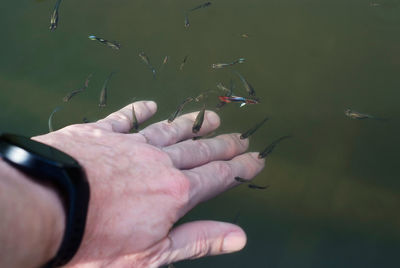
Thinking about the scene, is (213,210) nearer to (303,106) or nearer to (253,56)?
(303,106)

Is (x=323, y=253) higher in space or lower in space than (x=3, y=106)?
lower

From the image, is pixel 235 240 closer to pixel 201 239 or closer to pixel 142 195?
pixel 201 239

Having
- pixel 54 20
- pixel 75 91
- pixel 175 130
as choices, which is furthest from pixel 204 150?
pixel 54 20

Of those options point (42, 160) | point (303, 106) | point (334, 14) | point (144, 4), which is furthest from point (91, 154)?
point (334, 14)

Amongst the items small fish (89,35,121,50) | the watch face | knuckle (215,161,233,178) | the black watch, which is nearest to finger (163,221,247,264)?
knuckle (215,161,233,178)

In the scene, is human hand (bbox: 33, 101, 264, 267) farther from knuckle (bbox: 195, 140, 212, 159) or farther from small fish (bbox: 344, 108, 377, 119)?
small fish (bbox: 344, 108, 377, 119)

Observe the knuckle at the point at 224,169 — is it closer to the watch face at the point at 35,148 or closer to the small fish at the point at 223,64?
the watch face at the point at 35,148
